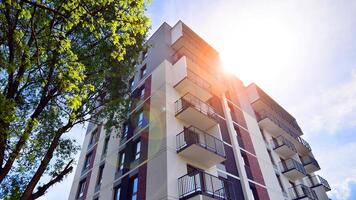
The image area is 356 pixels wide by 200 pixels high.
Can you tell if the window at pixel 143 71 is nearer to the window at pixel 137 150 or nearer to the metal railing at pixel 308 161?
the window at pixel 137 150

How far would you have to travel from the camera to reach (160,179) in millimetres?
11586

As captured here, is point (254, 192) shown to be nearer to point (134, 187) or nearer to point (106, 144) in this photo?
point (134, 187)

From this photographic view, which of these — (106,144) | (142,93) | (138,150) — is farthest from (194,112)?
(106,144)

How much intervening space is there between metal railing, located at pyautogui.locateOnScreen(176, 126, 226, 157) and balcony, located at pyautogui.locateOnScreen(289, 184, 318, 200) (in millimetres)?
9228

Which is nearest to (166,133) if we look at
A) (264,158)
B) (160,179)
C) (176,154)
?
(176,154)

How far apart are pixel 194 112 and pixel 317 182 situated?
17938mm

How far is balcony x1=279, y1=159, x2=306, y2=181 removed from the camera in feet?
65.6

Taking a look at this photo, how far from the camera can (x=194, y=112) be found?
47.5 ft

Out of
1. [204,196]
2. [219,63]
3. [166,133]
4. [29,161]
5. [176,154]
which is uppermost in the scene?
[219,63]

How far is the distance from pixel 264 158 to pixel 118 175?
1124 cm

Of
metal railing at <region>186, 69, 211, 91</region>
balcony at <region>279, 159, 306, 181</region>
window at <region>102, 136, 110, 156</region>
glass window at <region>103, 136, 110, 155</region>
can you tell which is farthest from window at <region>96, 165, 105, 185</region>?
balcony at <region>279, 159, 306, 181</region>

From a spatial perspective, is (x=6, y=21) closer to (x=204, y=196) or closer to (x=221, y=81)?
(x=204, y=196)

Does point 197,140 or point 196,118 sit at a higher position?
point 196,118

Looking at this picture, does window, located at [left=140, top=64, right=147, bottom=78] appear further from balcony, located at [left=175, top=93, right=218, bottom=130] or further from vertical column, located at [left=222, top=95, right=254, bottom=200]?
vertical column, located at [left=222, top=95, right=254, bottom=200]
